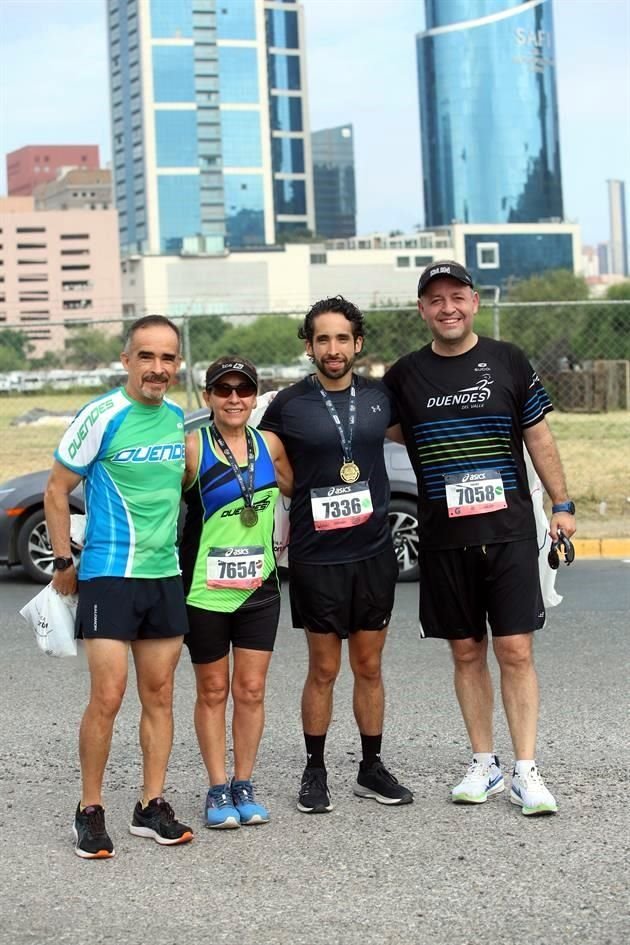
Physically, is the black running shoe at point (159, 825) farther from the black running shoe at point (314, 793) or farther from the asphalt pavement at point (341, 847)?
the black running shoe at point (314, 793)

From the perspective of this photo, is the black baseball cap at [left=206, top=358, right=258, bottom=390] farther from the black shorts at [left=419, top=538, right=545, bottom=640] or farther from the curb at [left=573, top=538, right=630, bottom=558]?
the curb at [left=573, top=538, right=630, bottom=558]

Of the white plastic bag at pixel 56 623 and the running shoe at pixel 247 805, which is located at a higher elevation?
the white plastic bag at pixel 56 623

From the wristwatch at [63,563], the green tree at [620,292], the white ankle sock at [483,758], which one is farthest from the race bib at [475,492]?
the green tree at [620,292]

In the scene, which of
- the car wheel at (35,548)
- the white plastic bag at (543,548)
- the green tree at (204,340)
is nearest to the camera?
the white plastic bag at (543,548)

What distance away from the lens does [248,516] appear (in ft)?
16.8

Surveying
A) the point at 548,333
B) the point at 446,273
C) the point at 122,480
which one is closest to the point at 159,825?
the point at 122,480

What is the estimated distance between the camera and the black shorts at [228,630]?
5.12 meters

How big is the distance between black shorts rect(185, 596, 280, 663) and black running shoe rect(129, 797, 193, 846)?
0.53 meters

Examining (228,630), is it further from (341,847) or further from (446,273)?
(446,273)

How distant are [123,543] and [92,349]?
60.4 feet

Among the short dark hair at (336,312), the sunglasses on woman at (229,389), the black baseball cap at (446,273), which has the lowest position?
the sunglasses on woman at (229,389)

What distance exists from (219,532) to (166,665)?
51cm

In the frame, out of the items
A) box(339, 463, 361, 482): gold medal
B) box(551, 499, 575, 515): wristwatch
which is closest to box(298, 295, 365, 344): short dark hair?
box(339, 463, 361, 482): gold medal

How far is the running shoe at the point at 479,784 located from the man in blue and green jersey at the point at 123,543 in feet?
3.49
